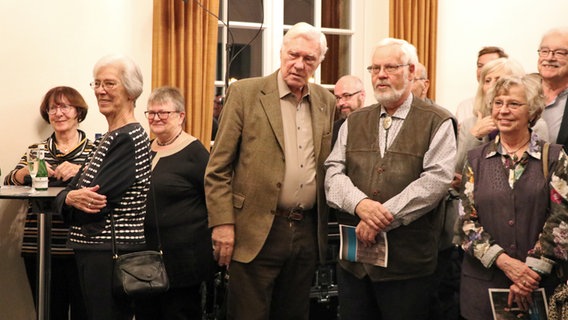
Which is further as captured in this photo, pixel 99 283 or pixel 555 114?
pixel 555 114

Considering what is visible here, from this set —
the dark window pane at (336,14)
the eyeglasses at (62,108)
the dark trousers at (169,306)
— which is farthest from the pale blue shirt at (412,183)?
the dark window pane at (336,14)

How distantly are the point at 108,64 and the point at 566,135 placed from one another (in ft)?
6.43

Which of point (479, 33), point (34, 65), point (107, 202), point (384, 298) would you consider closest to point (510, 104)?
point (384, 298)

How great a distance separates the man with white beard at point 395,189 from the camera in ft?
9.36

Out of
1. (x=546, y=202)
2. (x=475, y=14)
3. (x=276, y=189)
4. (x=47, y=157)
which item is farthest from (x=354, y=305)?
(x=475, y=14)

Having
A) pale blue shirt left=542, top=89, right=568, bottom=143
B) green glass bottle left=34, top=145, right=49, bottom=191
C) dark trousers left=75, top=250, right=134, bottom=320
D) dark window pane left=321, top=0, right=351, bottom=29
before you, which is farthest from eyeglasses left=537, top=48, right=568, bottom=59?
dark window pane left=321, top=0, right=351, bottom=29

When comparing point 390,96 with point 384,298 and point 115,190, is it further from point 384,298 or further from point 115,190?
point 115,190

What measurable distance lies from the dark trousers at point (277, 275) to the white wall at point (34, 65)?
7.32ft

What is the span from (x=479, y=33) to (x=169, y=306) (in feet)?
11.1

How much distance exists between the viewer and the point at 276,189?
10.0 feet

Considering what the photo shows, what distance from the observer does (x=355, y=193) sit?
2906 millimetres

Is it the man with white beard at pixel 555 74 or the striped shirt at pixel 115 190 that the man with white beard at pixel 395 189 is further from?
the striped shirt at pixel 115 190

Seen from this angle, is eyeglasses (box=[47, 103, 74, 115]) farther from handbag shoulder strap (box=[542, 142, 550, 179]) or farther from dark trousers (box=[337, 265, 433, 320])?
handbag shoulder strap (box=[542, 142, 550, 179])

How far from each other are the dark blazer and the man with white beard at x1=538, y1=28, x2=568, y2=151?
1.06 m
